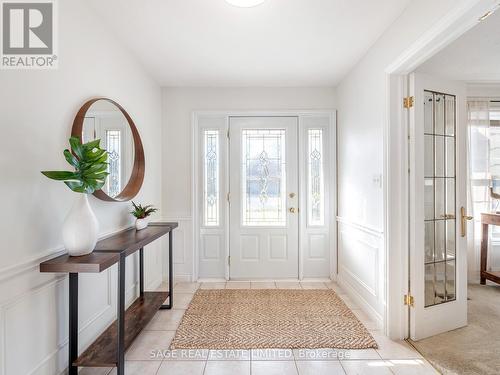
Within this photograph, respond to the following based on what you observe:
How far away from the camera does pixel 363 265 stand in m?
2.79

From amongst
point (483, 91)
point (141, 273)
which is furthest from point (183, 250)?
point (483, 91)

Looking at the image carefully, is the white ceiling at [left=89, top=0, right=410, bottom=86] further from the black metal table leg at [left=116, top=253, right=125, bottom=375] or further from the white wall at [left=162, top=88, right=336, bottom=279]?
the black metal table leg at [left=116, top=253, right=125, bottom=375]

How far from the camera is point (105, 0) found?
75.4 inches

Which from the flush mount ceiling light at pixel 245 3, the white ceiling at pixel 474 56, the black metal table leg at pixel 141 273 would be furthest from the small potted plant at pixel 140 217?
the white ceiling at pixel 474 56

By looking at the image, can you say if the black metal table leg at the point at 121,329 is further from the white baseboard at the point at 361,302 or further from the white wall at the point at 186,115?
the white baseboard at the point at 361,302

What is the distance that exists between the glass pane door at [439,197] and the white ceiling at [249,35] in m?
0.86

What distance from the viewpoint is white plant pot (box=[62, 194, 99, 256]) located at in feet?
5.08

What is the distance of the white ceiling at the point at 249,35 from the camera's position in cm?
199

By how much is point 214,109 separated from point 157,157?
0.96 metres

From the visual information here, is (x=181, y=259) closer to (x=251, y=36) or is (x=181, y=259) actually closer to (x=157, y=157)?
(x=157, y=157)

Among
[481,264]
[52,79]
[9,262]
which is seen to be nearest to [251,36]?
[52,79]

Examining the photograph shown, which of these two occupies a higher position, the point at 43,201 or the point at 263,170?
the point at 263,170

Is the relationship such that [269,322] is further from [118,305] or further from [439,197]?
[439,197]

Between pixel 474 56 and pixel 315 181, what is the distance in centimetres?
201
